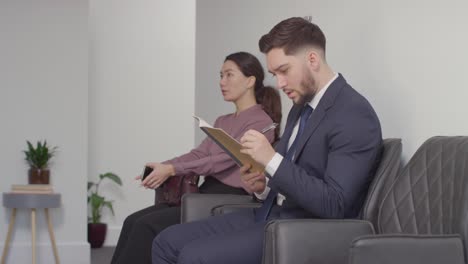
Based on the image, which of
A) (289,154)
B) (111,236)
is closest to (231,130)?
(289,154)

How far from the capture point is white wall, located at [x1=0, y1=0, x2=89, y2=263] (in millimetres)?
6250

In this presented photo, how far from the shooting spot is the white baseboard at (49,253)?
245 inches

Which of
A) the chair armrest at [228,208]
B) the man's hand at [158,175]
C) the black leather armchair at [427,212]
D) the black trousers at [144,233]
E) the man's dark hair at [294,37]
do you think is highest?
the man's dark hair at [294,37]

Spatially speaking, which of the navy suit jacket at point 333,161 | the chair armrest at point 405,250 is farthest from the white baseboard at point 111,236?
the chair armrest at point 405,250

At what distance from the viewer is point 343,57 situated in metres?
3.32

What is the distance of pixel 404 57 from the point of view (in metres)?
2.80

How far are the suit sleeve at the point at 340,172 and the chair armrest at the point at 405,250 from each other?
43 cm

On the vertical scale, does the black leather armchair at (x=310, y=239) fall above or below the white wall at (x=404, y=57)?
below

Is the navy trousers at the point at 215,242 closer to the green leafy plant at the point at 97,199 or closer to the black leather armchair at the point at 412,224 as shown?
the black leather armchair at the point at 412,224

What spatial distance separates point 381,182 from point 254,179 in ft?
1.71

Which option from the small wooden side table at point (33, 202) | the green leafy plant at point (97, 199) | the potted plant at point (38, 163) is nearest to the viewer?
the small wooden side table at point (33, 202)

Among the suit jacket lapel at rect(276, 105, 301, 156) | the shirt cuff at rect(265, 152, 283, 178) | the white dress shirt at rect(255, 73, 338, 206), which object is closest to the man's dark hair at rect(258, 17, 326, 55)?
the white dress shirt at rect(255, 73, 338, 206)

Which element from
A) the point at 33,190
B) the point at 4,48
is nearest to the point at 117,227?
the point at 33,190

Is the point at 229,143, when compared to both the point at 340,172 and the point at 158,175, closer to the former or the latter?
the point at 340,172
